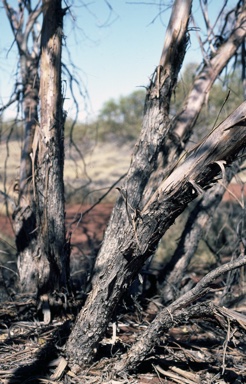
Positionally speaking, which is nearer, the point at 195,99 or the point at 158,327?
the point at 158,327

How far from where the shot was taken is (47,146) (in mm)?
5012

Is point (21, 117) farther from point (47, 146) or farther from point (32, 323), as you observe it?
point (32, 323)

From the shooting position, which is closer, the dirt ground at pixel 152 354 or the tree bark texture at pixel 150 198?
the tree bark texture at pixel 150 198

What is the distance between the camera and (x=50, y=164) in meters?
5.00

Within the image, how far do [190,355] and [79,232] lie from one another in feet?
22.9

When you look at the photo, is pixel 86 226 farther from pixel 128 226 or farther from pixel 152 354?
pixel 128 226

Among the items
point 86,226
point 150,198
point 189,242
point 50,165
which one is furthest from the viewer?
point 86,226

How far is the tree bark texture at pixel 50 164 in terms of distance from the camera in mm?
4980

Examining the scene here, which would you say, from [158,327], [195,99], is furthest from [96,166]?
[158,327]

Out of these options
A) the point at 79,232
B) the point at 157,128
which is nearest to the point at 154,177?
the point at 157,128

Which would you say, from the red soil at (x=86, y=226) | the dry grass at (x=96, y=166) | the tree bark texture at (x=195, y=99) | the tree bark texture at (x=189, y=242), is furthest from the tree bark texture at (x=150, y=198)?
the dry grass at (x=96, y=166)

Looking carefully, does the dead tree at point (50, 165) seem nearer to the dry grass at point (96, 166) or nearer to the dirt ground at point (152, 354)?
the dirt ground at point (152, 354)

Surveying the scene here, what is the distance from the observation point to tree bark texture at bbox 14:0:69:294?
498 cm

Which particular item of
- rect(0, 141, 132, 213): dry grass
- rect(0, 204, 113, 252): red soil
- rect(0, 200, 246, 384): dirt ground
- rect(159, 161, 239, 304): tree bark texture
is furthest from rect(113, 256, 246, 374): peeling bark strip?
rect(0, 141, 132, 213): dry grass
